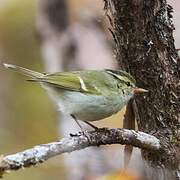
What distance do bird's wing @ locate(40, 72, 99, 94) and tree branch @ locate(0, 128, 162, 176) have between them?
58 centimetres

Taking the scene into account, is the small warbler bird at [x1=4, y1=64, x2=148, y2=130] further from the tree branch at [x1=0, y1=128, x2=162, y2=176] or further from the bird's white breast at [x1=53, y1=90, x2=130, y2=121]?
the tree branch at [x1=0, y1=128, x2=162, y2=176]

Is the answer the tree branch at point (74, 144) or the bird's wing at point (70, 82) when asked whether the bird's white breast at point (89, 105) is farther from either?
the tree branch at point (74, 144)

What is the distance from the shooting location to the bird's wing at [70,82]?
3.34 m

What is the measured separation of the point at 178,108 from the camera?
293 centimetres

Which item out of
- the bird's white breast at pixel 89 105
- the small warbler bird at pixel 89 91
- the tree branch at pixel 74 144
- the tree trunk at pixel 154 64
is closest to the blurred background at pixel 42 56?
the small warbler bird at pixel 89 91

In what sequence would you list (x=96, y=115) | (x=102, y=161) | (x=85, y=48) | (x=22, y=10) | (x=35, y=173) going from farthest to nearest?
1. (x=22, y=10)
2. (x=85, y=48)
3. (x=35, y=173)
4. (x=102, y=161)
5. (x=96, y=115)

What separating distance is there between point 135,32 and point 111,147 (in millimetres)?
3367

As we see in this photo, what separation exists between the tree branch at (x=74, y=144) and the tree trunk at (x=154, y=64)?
16cm

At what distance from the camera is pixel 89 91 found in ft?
10.8

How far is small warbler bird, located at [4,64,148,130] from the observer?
314cm

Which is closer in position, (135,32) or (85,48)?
(135,32)

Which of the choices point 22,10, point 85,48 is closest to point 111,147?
point 85,48

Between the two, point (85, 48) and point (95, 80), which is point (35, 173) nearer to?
point (85, 48)

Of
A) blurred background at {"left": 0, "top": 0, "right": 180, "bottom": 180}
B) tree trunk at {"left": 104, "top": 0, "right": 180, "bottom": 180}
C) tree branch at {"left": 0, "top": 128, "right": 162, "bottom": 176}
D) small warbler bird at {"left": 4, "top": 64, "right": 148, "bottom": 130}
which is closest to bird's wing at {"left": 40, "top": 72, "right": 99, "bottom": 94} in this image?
small warbler bird at {"left": 4, "top": 64, "right": 148, "bottom": 130}
